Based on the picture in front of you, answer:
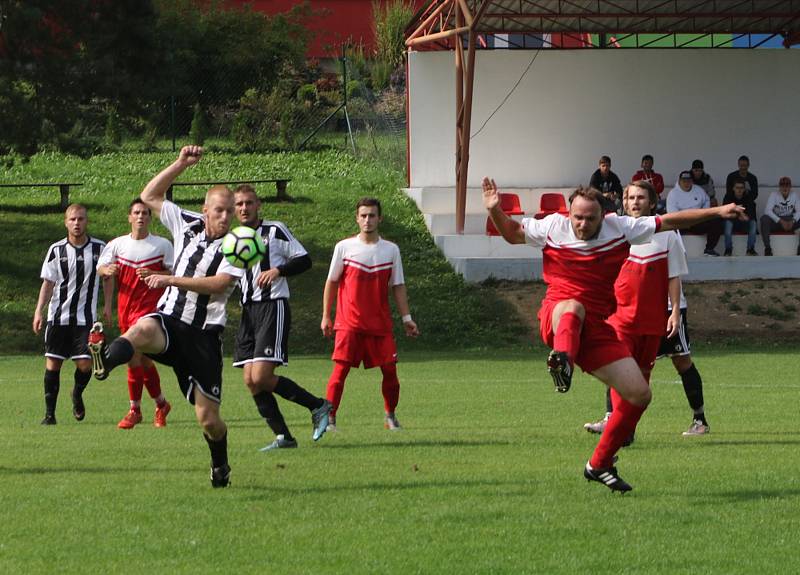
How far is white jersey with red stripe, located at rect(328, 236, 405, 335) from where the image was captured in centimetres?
1151

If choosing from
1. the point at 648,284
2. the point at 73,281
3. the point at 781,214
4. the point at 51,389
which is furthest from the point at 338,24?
the point at 648,284

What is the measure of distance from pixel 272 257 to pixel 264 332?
0.59m

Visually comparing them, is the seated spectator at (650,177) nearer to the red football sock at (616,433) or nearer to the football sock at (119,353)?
the red football sock at (616,433)

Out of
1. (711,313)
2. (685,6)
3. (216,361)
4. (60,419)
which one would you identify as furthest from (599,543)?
(685,6)

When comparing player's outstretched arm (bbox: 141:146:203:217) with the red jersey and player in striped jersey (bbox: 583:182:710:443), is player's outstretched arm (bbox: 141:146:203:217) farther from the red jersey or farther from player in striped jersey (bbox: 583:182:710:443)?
the red jersey

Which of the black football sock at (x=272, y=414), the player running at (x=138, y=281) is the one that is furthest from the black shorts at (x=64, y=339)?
the black football sock at (x=272, y=414)

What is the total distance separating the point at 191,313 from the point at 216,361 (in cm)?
33

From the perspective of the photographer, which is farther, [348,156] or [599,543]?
[348,156]

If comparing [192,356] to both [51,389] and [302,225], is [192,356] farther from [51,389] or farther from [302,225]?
[302,225]

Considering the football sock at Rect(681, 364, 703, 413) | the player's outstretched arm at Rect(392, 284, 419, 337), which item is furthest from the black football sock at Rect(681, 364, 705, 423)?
the player's outstretched arm at Rect(392, 284, 419, 337)

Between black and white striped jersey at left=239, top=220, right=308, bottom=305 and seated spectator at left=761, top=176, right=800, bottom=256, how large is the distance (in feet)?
63.9

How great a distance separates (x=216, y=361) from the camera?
8.06 metres

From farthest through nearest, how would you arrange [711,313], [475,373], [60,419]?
[711,313]
[475,373]
[60,419]

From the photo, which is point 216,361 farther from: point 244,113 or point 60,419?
point 244,113
